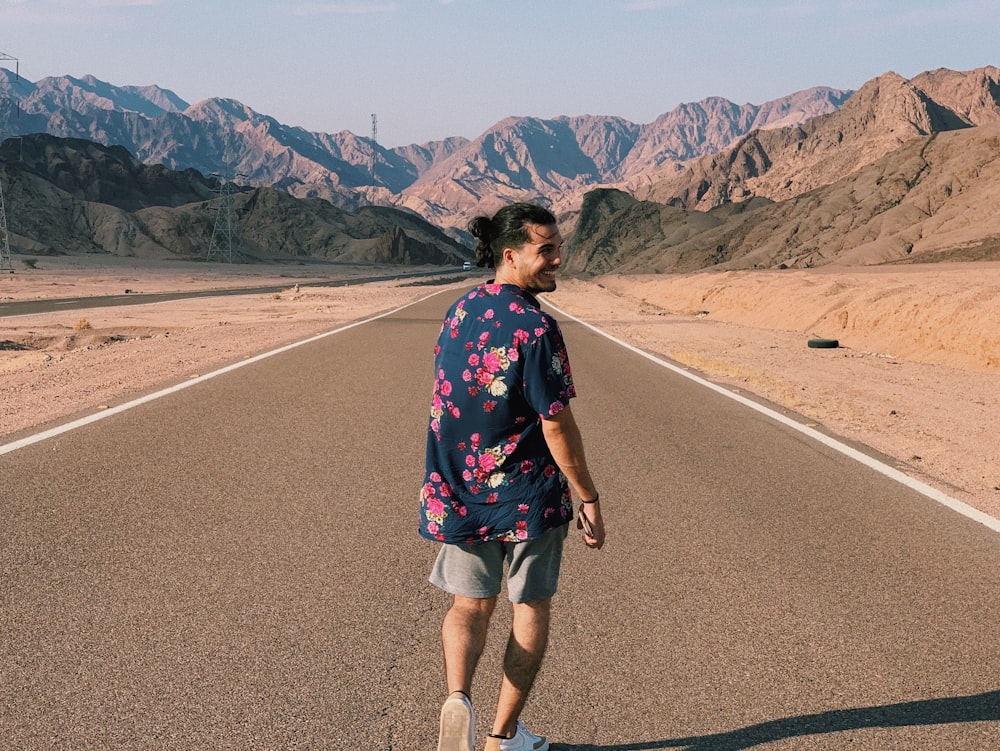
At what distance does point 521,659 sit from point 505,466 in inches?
25.3

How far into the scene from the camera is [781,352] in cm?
1894

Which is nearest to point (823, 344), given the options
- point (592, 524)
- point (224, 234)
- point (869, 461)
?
point (869, 461)

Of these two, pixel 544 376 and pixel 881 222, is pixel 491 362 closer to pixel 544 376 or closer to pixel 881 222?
pixel 544 376

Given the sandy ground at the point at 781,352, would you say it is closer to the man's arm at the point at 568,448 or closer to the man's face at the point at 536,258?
the man's arm at the point at 568,448

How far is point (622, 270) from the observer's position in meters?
94.8

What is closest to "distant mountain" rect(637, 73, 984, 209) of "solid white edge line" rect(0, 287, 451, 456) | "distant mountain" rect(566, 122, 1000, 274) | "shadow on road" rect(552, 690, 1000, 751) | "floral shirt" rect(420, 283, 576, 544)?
"distant mountain" rect(566, 122, 1000, 274)

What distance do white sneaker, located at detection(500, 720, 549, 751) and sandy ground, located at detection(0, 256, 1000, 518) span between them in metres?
4.63

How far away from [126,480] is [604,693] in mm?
4599

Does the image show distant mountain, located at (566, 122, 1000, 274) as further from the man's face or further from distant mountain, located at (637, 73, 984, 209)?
the man's face

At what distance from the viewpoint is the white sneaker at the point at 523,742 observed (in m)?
3.32

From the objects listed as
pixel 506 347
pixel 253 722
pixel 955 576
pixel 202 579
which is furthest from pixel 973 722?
pixel 202 579

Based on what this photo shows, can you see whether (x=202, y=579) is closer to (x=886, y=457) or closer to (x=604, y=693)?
(x=604, y=693)

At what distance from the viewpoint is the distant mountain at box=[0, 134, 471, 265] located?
4550 inches

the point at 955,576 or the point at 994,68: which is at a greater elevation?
the point at 994,68
